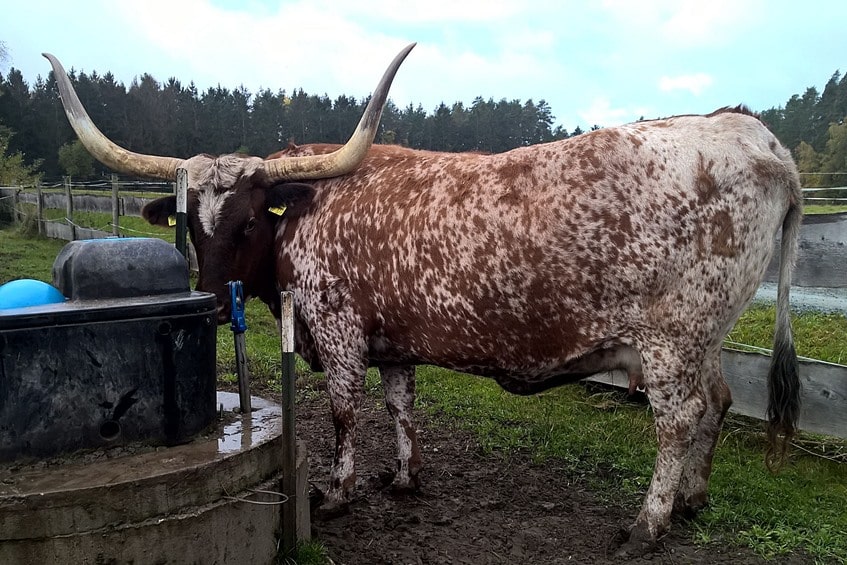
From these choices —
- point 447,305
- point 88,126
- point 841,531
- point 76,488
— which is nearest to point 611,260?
point 447,305

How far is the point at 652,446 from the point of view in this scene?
5004mm

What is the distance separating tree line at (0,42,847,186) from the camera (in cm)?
2602

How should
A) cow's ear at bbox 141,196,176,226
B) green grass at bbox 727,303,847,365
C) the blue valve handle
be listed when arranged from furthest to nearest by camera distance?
green grass at bbox 727,303,847,365, cow's ear at bbox 141,196,176,226, the blue valve handle

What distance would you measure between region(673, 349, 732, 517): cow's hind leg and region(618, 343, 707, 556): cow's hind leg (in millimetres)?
433

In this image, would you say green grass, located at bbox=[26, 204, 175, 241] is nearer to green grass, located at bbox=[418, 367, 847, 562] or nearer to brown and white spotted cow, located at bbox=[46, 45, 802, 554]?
green grass, located at bbox=[418, 367, 847, 562]

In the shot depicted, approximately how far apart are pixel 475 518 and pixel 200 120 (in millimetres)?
43805

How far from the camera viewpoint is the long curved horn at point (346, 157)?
4.07m

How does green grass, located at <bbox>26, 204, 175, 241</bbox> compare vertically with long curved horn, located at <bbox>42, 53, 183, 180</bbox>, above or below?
below

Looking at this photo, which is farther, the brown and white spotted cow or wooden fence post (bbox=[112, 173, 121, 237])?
wooden fence post (bbox=[112, 173, 121, 237])

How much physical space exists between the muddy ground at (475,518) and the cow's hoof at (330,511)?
55 millimetres

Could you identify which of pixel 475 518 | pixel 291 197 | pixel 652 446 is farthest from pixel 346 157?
pixel 652 446

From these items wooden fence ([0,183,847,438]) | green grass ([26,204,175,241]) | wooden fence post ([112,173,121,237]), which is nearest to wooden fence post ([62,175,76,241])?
green grass ([26,204,175,241])

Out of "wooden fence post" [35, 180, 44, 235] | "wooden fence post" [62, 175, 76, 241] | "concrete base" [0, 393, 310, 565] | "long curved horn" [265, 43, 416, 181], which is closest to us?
"concrete base" [0, 393, 310, 565]

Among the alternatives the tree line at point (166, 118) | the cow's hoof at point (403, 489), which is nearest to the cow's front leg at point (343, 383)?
the cow's hoof at point (403, 489)
